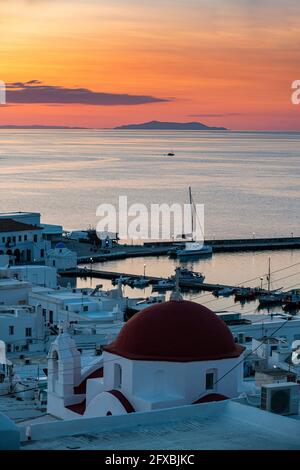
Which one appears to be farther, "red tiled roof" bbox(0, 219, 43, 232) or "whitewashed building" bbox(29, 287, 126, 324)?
"red tiled roof" bbox(0, 219, 43, 232)

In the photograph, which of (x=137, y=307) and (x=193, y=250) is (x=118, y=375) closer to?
(x=137, y=307)

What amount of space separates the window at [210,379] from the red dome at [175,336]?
0.82 ft

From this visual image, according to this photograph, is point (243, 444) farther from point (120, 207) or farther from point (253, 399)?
point (120, 207)

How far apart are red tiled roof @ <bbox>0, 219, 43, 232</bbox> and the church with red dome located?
38.1 meters

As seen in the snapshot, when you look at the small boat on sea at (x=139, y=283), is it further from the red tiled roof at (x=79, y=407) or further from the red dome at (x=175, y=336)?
the red dome at (x=175, y=336)

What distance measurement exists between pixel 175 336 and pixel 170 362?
0.38 m

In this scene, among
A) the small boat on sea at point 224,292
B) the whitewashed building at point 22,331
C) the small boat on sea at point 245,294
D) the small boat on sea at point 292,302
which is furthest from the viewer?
the small boat on sea at point 224,292

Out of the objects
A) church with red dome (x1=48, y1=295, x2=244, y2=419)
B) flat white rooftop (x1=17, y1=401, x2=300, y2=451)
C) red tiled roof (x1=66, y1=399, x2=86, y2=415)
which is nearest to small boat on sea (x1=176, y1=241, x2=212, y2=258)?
red tiled roof (x1=66, y1=399, x2=86, y2=415)

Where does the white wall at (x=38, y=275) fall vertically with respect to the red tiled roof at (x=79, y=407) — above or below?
above

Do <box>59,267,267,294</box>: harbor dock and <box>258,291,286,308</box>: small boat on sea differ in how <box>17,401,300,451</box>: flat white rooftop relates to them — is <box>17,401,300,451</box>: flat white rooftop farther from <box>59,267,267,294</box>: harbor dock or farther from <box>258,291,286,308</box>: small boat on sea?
<box>59,267,267,294</box>: harbor dock

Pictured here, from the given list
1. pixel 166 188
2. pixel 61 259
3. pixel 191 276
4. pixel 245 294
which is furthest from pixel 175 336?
pixel 166 188

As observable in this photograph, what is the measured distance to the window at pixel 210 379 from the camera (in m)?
16.5

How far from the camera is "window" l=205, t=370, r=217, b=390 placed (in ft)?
54.2

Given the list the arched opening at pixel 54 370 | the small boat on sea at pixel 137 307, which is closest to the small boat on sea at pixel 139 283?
the small boat on sea at pixel 137 307
